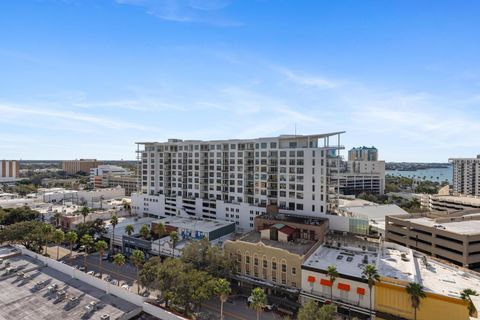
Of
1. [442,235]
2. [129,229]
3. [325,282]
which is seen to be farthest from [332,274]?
[129,229]

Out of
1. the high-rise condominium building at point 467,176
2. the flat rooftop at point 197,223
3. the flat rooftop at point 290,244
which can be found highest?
the high-rise condominium building at point 467,176

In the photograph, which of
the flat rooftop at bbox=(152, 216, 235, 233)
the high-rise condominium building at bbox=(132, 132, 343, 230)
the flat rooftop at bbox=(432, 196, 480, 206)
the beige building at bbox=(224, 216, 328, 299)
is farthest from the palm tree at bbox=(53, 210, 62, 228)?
the flat rooftop at bbox=(432, 196, 480, 206)

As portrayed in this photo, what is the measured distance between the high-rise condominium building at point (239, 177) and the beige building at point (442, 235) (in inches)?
802

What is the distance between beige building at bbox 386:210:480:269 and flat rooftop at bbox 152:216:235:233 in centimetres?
4497

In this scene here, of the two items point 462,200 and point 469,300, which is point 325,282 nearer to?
point 469,300

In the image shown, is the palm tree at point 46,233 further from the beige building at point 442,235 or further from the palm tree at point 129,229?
the beige building at point 442,235

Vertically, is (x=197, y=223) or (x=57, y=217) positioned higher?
(x=197, y=223)

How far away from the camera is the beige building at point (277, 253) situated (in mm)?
53875

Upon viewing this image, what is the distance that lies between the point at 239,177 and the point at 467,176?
151 metres

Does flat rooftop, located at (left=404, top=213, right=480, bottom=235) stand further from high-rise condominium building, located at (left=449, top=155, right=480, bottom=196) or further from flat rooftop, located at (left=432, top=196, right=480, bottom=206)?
high-rise condominium building, located at (left=449, top=155, right=480, bottom=196)

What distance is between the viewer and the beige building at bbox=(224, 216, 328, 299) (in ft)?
177

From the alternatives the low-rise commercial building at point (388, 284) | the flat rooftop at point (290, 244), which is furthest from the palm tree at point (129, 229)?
the low-rise commercial building at point (388, 284)

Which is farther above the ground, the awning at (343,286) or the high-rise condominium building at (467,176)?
the high-rise condominium building at (467,176)

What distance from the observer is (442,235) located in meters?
69.9
